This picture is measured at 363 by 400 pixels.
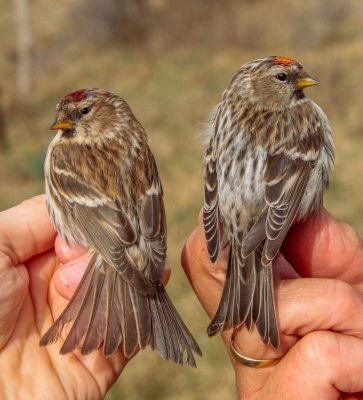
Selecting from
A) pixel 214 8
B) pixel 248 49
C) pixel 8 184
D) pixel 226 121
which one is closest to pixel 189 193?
pixel 8 184

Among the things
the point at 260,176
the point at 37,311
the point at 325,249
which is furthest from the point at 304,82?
the point at 37,311

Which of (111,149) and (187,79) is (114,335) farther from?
(187,79)

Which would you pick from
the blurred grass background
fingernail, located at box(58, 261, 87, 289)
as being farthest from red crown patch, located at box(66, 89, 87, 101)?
the blurred grass background

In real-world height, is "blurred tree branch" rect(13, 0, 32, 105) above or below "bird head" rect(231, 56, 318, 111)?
below

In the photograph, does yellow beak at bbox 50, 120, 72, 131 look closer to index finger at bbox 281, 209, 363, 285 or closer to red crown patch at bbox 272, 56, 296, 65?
red crown patch at bbox 272, 56, 296, 65

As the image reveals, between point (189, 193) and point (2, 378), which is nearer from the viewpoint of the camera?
point (2, 378)

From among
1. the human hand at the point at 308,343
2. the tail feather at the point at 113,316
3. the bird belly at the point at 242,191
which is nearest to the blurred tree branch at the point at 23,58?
the bird belly at the point at 242,191
